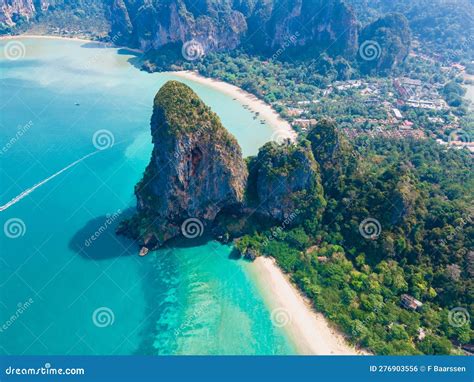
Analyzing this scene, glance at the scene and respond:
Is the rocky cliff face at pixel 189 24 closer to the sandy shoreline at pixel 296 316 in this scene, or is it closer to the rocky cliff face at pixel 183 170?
the rocky cliff face at pixel 183 170

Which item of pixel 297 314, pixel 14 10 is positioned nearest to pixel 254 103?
pixel 297 314

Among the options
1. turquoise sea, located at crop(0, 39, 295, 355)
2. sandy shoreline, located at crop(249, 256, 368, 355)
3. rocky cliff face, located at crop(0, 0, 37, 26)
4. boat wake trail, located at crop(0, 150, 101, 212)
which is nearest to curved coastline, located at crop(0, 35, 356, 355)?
sandy shoreline, located at crop(249, 256, 368, 355)

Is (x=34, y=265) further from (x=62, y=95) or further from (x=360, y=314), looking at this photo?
(x=62, y=95)

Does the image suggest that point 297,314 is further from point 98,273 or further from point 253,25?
point 253,25

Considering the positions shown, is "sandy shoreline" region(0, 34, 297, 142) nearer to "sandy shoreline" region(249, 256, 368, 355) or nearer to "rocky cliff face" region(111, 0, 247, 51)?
"rocky cliff face" region(111, 0, 247, 51)

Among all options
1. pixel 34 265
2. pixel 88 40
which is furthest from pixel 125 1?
pixel 34 265
